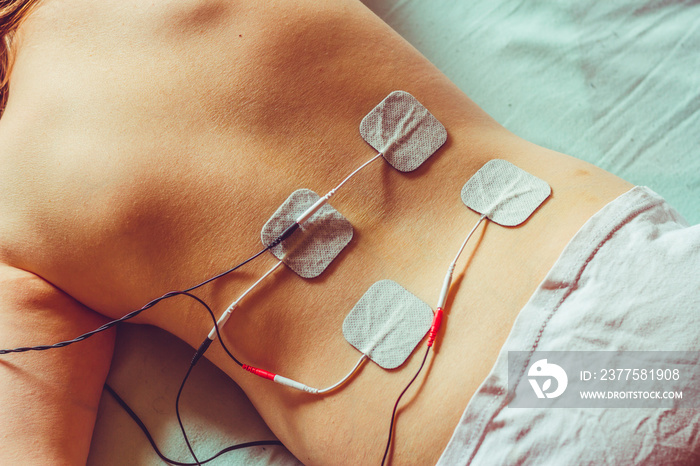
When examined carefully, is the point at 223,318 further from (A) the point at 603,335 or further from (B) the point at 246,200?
(A) the point at 603,335

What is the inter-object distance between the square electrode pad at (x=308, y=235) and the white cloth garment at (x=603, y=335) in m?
0.35

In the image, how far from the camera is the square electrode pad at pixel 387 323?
0.85 meters

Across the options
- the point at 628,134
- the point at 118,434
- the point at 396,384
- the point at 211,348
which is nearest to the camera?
the point at 396,384

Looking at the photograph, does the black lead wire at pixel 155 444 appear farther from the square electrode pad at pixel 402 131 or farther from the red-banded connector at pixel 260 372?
the square electrode pad at pixel 402 131

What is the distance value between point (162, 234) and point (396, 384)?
1.66 ft

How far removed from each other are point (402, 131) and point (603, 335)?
1.70ft

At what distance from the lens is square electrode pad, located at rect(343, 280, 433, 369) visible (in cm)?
85

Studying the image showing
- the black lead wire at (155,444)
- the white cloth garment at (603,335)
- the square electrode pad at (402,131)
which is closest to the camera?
the white cloth garment at (603,335)

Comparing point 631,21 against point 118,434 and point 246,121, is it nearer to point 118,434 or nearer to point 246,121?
point 246,121

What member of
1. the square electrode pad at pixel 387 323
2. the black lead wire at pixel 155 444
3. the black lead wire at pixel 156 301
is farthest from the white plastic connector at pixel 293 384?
the black lead wire at pixel 155 444

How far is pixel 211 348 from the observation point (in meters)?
0.94

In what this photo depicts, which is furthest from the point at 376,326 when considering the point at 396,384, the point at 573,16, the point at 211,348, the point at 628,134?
the point at 573,16

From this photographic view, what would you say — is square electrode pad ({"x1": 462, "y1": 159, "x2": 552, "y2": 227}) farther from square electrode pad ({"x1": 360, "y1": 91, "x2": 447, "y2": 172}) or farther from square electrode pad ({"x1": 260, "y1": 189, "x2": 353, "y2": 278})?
square electrode pad ({"x1": 260, "y1": 189, "x2": 353, "y2": 278})

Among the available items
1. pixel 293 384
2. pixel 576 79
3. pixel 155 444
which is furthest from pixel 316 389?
pixel 576 79
